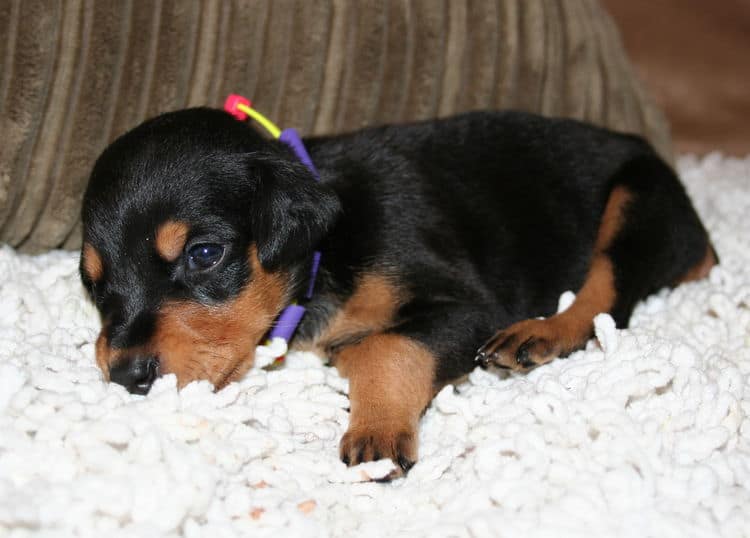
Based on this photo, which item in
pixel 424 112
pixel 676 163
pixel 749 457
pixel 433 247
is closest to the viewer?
pixel 749 457

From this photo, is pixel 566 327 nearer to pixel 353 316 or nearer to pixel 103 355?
pixel 353 316

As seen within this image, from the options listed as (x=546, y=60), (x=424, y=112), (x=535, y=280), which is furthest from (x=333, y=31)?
(x=535, y=280)

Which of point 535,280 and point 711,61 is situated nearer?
point 535,280

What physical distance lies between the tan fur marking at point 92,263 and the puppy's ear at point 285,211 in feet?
1.68

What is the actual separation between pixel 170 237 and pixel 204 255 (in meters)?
0.14

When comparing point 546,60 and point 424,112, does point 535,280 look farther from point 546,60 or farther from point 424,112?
point 546,60

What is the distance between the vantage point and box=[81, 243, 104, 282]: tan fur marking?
2.80m

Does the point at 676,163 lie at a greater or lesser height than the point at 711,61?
lesser

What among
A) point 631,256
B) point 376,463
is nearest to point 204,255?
point 376,463

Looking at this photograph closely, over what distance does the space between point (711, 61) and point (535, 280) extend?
10.5ft

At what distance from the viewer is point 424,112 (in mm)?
4527

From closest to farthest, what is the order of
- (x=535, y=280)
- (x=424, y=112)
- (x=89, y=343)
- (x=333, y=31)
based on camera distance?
(x=89, y=343) < (x=535, y=280) < (x=333, y=31) < (x=424, y=112)

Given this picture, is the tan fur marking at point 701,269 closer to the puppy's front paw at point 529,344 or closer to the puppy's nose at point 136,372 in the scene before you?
the puppy's front paw at point 529,344

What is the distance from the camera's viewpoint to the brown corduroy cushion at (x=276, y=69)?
3.65m
